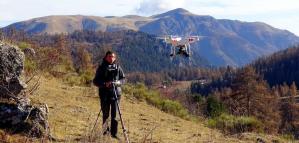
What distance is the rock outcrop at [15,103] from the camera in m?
10.1

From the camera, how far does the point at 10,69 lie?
10.7 m

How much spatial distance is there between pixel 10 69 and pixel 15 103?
0.82m

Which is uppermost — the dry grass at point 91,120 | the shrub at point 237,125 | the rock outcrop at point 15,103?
the rock outcrop at point 15,103

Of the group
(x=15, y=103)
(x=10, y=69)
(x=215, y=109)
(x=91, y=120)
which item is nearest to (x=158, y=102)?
(x=215, y=109)

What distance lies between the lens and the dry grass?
12.3 metres

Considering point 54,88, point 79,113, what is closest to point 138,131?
point 79,113

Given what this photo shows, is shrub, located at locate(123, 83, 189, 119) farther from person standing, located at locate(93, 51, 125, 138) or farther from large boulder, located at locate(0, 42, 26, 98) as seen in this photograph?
large boulder, located at locate(0, 42, 26, 98)

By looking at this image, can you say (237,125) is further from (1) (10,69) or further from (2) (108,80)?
(1) (10,69)

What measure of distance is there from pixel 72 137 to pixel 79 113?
3804mm

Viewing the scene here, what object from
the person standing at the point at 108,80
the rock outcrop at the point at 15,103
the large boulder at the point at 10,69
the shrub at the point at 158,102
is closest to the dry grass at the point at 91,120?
the person standing at the point at 108,80

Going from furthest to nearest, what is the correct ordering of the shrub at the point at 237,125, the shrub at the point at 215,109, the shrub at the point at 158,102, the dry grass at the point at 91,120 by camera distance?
the shrub at the point at 215,109
the shrub at the point at 158,102
the shrub at the point at 237,125
the dry grass at the point at 91,120

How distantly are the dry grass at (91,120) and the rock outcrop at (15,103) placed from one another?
0.73m

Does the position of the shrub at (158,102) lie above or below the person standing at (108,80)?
below

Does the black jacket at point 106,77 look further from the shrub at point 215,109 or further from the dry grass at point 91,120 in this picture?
the shrub at point 215,109
